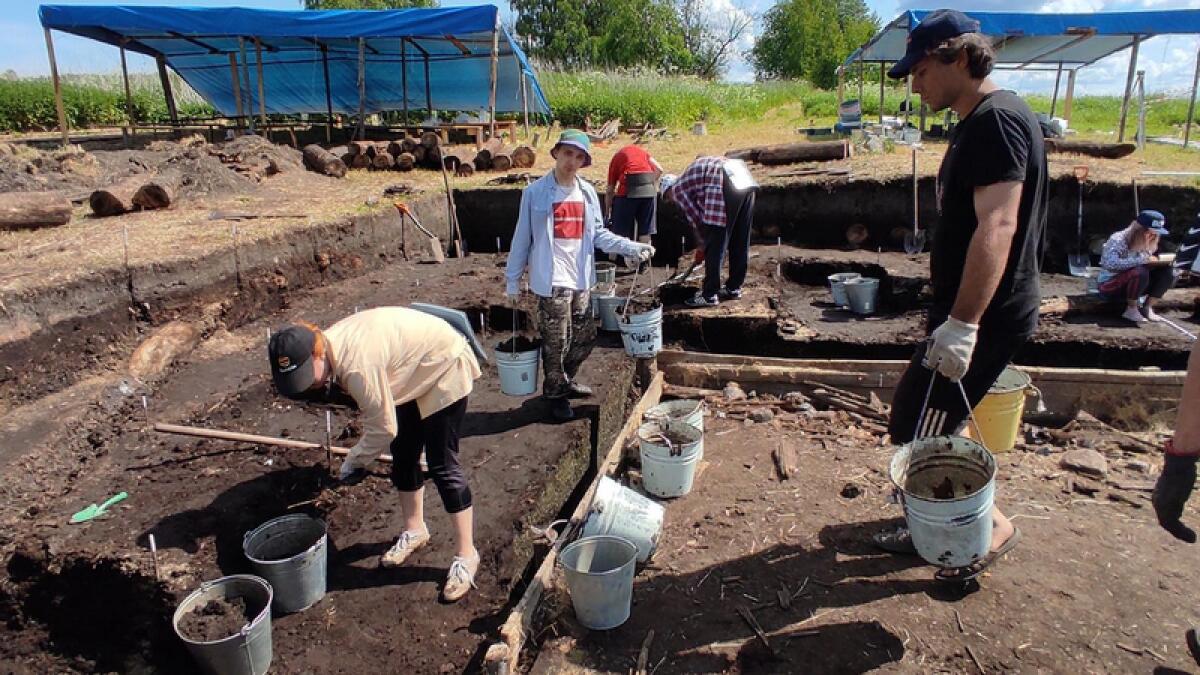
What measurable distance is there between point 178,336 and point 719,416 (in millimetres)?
4777

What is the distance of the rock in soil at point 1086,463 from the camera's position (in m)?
4.57

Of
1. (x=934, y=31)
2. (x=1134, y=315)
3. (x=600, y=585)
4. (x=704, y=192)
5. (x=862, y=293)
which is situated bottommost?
(x=600, y=585)

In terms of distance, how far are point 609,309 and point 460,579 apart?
3826 millimetres

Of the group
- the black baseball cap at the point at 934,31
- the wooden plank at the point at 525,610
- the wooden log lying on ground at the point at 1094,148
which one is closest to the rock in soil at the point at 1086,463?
the wooden plank at the point at 525,610

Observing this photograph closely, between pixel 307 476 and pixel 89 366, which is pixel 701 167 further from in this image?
pixel 89 366

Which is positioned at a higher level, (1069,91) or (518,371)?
(1069,91)

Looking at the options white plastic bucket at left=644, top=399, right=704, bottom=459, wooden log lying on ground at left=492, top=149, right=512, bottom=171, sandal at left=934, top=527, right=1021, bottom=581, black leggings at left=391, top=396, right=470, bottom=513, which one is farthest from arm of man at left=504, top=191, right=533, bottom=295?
wooden log lying on ground at left=492, top=149, right=512, bottom=171

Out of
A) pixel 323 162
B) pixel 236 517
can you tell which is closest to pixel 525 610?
pixel 236 517

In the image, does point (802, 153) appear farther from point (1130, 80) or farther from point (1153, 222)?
point (1130, 80)

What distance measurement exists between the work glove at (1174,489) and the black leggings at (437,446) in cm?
290

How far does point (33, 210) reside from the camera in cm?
805

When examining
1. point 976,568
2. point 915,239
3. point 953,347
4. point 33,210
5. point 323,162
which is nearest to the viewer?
point 953,347

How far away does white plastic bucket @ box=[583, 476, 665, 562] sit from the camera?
3.68m

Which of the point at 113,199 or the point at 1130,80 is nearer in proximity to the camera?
the point at 113,199
